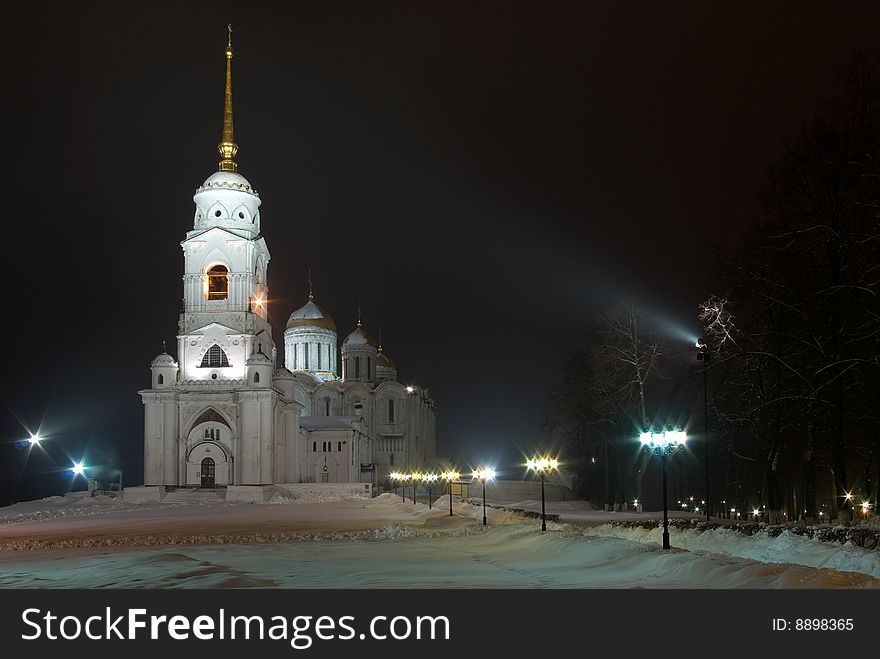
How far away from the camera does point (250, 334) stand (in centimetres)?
7756

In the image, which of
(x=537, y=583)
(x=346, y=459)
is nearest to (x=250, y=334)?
(x=346, y=459)

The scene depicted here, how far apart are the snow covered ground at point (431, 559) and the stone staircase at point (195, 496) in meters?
28.6

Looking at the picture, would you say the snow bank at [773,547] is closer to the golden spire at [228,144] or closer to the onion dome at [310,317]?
the golden spire at [228,144]

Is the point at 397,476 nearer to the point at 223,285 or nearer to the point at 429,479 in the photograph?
the point at 429,479

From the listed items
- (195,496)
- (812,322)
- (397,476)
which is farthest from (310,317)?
(812,322)

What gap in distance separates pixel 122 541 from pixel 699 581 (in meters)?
22.3

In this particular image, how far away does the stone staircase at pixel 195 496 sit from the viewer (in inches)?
2837

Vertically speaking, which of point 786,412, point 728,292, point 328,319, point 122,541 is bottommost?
point 122,541

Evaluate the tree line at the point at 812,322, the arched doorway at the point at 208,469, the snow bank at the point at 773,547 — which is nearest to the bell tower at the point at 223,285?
the arched doorway at the point at 208,469

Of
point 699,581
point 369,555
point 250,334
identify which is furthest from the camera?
point 250,334

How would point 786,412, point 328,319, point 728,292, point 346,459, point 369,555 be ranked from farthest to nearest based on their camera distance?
point 328,319
point 346,459
point 728,292
point 786,412
point 369,555

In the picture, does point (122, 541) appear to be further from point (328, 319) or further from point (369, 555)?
point (328, 319)

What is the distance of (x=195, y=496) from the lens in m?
72.4

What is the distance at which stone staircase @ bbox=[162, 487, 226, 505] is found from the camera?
72.1m
